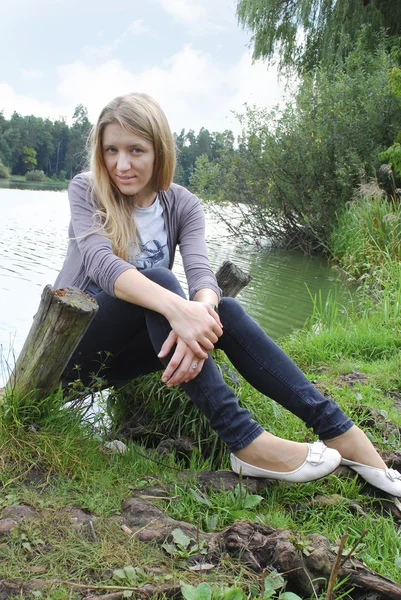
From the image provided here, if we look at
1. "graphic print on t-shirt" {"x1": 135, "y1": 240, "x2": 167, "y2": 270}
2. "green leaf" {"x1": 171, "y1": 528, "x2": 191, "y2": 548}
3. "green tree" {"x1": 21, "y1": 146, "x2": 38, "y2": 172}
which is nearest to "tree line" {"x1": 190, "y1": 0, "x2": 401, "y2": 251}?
"graphic print on t-shirt" {"x1": 135, "y1": 240, "x2": 167, "y2": 270}

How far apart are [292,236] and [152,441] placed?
10599 mm

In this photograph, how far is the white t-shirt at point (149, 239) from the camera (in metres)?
2.61

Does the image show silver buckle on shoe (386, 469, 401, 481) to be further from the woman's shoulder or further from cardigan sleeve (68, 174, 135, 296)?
the woman's shoulder

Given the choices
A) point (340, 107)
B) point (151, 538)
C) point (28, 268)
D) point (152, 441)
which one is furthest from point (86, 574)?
point (340, 107)

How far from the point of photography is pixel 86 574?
143cm

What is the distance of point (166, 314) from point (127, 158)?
2.56 ft

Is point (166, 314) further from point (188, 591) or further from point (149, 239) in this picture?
point (188, 591)

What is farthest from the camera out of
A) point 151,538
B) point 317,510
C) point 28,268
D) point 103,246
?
point 28,268

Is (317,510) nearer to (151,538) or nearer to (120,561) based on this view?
(151,538)

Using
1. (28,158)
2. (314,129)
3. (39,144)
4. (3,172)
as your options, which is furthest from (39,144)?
(314,129)

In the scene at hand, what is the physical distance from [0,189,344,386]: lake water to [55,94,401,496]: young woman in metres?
1.07

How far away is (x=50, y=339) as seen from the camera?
79.0 inches

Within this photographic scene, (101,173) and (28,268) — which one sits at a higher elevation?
(101,173)

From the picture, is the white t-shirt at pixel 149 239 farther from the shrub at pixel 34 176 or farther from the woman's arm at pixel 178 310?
the shrub at pixel 34 176
